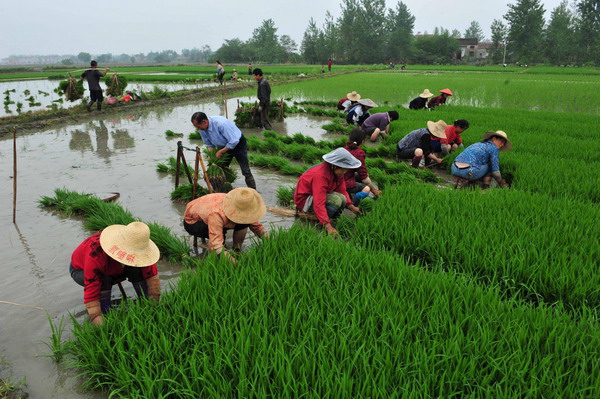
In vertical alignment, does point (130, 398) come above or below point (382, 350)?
below

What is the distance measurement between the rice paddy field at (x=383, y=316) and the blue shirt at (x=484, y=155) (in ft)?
3.45

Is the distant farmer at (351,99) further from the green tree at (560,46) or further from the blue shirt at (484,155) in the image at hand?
the green tree at (560,46)

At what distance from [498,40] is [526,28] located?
234 inches

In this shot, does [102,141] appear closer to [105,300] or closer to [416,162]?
[416,162]

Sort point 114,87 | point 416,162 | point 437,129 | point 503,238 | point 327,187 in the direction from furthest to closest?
1. point 114,87
2. point 416,162
3. point 437,129
4. point 327,187
5. point 503,238

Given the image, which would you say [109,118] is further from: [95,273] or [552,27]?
[552,27]

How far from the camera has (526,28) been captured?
153 feet

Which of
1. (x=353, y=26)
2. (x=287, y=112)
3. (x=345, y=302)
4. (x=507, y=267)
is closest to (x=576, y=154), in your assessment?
(x=507, y=267)

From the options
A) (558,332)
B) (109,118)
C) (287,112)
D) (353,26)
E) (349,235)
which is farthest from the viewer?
(353,26)

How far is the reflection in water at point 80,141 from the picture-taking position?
8.02m

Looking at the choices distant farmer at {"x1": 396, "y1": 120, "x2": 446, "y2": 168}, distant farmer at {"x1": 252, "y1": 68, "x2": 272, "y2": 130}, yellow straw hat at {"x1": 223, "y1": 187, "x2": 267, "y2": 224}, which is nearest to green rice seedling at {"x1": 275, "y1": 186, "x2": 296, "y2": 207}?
yellow straw hat at {"x1": 223, "y1": 187, "x2": 267, "y2": 224}

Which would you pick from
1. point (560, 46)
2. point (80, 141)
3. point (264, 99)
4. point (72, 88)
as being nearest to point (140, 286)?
point (80, 141)

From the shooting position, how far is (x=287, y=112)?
501 inches

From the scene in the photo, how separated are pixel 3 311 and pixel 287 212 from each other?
2.68 meters
